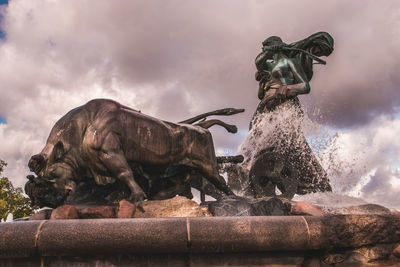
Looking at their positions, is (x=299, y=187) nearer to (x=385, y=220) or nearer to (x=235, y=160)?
(x=235, y=160)

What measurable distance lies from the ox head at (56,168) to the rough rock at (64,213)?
74 cm

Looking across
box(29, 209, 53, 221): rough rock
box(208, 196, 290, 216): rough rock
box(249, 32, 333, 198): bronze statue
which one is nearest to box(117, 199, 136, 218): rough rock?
box(29, 209, 53, 221): rough rock

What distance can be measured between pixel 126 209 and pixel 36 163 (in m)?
1.32

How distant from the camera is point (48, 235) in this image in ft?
9.90

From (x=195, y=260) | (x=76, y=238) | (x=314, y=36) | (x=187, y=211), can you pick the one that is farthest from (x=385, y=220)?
(x=314, y=36)

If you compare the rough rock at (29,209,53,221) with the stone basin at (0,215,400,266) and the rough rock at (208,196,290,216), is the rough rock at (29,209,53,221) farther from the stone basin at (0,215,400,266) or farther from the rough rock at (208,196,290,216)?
the rough rock at (208,196,290,216)

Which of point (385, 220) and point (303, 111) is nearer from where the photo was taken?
point (385, 220)

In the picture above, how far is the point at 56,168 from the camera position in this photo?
4.70m

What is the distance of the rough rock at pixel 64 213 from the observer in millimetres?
3945

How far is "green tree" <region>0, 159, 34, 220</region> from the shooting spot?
26.4m

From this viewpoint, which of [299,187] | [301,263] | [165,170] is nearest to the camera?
[301,263]

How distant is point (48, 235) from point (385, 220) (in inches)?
118

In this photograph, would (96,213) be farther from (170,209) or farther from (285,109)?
(285,109)

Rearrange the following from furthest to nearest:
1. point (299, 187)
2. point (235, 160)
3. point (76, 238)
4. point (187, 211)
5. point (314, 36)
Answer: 1. point (314, 36)
2. point (299, 187)
3. point (235, 160)
4. point (187, 211)
5. point (76, 238)
